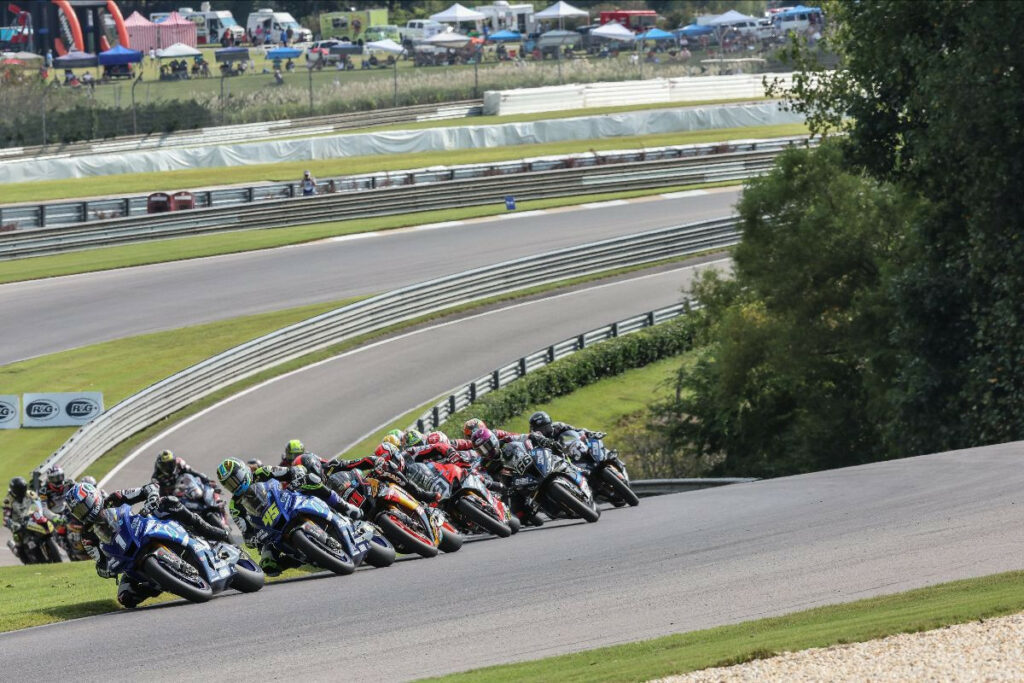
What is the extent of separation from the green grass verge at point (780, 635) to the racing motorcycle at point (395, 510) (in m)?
4.51

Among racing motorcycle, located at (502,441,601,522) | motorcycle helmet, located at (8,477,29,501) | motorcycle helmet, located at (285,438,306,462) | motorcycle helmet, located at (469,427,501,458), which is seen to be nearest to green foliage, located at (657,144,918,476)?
racing motorcycle, located at (502,441,601,522)

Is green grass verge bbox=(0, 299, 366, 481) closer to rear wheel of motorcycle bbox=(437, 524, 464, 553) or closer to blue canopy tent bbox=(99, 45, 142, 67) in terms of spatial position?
rear wheel of motorcycle bbox=(437, 524, 464, 553)

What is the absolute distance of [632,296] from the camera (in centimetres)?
4653

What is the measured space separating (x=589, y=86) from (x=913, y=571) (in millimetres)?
72078

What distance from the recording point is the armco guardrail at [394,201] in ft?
156

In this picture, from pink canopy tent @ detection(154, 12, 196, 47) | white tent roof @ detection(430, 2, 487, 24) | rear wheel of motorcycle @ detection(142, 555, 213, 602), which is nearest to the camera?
rear wheel of motorcycle @ detection(142, 555, 213, 602)

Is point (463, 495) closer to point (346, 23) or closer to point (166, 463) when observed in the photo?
point (166, 463)

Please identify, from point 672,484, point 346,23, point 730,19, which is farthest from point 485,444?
point 346,23

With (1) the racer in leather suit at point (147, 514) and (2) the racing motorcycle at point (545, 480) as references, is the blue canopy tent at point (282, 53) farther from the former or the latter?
(1) the racer in leather suit at point (147, 514)

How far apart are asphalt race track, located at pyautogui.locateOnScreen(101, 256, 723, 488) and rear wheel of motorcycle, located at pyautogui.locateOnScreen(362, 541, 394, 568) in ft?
42.4

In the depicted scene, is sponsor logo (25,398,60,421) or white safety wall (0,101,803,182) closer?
sponsor logo (25,398,60,421)

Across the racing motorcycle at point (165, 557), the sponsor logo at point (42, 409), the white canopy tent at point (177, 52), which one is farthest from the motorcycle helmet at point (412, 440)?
the white canopy tent at point (177, 52)

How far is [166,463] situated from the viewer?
16.5m

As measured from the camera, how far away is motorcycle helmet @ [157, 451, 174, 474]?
16422 millimetres
